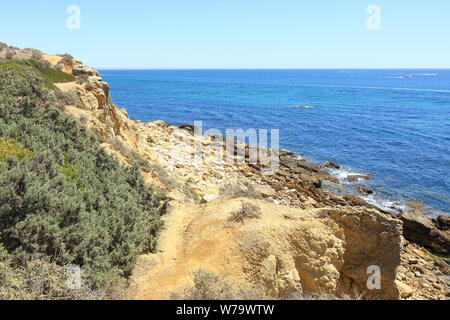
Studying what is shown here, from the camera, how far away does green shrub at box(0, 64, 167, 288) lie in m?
7.16

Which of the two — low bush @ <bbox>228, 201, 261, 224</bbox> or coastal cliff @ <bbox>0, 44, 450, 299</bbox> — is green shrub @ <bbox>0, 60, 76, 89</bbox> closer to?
coastal cliff @ <bbox>0, 44, 450, 299</bbox>

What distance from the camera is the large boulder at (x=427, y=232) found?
18.3 m

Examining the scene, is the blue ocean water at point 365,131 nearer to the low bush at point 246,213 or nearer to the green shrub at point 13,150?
the low bush at point 246,213

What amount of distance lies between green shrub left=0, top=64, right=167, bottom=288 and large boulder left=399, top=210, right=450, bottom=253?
16.6 metres

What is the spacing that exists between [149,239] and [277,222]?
4.44 metres

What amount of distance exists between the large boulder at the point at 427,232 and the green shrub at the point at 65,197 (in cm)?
1662

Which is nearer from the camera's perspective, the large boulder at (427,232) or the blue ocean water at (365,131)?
the large boulder at (427,232)

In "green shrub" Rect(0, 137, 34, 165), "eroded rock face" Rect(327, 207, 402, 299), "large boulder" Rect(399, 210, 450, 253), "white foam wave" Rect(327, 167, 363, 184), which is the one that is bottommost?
"large boulder" Rect(399, 210, 450, 253)

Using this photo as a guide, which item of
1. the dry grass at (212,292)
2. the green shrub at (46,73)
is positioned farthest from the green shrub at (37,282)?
the green shrub at (46,73)

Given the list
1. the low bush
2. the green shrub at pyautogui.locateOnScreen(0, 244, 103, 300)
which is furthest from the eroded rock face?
the green shrub at pyautogui.locateOnScreen(0, 244, 103, 300)

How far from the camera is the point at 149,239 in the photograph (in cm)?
996

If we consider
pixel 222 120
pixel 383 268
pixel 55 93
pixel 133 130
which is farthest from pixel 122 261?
pixel 222 120

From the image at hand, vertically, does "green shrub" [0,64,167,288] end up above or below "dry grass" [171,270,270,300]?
above

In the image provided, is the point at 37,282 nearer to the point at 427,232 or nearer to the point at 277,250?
the point at 277,250
